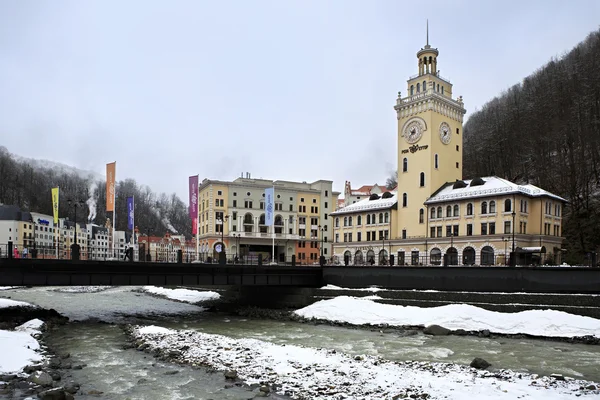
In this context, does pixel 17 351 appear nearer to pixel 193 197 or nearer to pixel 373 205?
pixel 193 197

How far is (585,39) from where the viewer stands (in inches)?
5320

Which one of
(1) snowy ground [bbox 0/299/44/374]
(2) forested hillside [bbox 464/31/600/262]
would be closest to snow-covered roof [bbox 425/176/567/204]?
(2) forested hillside [bbox 464/31/600/262]

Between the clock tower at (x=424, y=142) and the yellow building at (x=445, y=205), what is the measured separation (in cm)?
14

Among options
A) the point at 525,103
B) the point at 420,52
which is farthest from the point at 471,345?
the point at 525,103

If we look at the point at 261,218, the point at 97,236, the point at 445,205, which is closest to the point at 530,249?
the point at 445,205

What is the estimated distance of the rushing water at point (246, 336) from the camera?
1853 cm

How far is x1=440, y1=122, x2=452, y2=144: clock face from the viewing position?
70938mm

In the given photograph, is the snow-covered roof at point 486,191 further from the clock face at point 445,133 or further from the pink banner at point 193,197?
the pink banner at point 193,197

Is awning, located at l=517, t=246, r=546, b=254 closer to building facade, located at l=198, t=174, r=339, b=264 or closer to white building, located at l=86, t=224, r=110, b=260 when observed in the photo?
building facade, located at l=198, t=174, r=339, b=264

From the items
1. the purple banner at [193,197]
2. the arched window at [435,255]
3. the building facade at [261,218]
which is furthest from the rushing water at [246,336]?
the building facade at [261,218]

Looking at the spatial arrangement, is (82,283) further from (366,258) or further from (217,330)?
(366,258)

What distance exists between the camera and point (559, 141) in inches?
3644

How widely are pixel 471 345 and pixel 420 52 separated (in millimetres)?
58362

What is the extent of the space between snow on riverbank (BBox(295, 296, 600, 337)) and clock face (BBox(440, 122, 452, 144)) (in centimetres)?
3905
